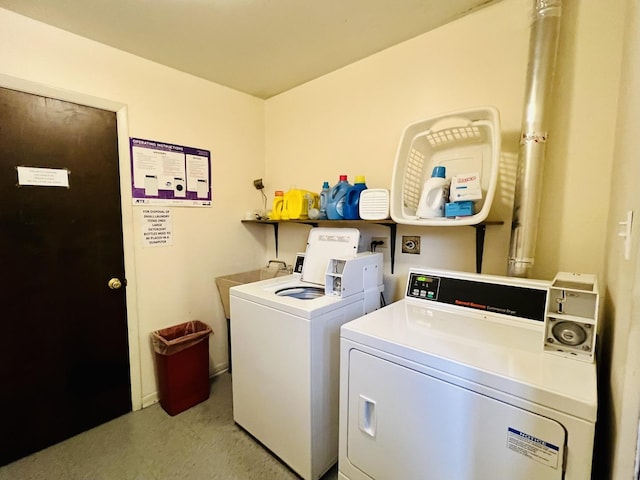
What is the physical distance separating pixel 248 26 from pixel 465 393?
7.12ft

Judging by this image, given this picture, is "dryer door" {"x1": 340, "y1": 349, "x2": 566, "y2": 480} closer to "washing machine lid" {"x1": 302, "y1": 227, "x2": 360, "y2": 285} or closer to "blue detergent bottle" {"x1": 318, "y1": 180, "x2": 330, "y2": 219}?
"washing machine lid" {"x1": 302, "y1": 227, "x2": 360, "y2": 285}

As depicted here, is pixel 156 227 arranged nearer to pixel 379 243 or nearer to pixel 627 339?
pixel 379 243

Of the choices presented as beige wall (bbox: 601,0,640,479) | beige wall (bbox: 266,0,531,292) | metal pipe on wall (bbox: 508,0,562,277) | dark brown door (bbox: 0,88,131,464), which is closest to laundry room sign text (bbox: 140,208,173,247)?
dark brown door (bbox: 0,88,131,464)

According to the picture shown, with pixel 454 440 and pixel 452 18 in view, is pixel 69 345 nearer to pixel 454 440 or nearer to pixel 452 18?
pixel 454 440

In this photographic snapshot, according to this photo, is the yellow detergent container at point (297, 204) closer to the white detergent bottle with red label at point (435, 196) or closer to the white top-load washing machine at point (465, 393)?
the white detergent bottle with red label at point (435, 196)

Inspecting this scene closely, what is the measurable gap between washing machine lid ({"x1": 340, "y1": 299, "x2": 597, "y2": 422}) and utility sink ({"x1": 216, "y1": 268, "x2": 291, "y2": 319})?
1.41m

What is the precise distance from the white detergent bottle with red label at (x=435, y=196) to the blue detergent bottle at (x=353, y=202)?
20.0 inches

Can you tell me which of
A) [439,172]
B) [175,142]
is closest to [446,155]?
[439,172]

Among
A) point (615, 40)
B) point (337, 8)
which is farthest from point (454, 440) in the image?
point (337, 8)

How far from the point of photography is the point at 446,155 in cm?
174

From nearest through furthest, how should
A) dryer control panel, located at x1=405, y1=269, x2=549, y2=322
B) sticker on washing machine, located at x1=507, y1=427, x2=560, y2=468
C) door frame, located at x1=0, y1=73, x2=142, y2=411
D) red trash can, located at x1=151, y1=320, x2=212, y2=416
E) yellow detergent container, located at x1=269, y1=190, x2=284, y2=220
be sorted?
sticker on washing machine, located at x1=507, y1=427, x2=560, y2=468, dryer control panel, located at x1=405, y1=269, x2=549, y2=322, door frame, located at x1=0, y1=73, x2=142, y2=411, red trash can, located at x1=151, y1=320, x2=212, y2=416, yellow detergent container, located at x1=269, y1=190, x2=284, y2=220

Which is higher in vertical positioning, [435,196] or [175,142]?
[175,142]

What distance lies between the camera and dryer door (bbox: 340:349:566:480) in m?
0.82

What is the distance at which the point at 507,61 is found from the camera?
5.08 feet
